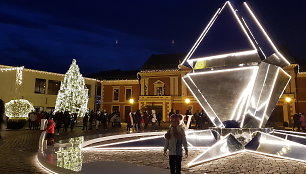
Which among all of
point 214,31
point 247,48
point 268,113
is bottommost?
point 268,113

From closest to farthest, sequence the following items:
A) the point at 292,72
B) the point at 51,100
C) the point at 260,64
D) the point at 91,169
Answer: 1. the point at 91,169
2. the point at 260,64
3. the point at 292,72
4. the point at 51,100

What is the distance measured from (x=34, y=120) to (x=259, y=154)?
655 inches

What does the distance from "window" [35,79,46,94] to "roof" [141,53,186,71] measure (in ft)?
44.9

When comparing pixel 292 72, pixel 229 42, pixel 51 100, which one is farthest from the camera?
pixel 51 100

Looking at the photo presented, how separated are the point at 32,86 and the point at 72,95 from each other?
28.3ft

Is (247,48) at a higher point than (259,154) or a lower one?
higher

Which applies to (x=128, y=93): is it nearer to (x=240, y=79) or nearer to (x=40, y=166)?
(x=240, y=79)

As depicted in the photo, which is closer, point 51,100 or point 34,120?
point 34,120

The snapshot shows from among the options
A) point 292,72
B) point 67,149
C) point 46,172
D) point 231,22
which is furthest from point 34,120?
point 292,72

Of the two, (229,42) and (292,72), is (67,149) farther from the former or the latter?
(292,72)

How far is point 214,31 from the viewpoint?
31.2 feet

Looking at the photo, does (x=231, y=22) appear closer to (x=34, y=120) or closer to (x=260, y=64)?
(x=260, y=64)

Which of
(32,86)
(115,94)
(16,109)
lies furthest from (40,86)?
(16,109)

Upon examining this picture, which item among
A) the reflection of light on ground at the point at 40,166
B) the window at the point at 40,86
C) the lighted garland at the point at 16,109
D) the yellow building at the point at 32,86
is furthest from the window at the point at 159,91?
the reflection of light on ground at the point at 40,166
